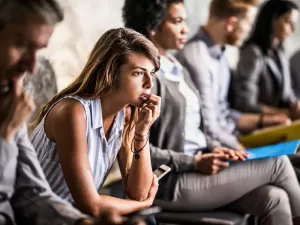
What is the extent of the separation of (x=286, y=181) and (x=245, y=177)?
15 centimetres

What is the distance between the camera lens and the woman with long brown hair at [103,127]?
1.55 meters

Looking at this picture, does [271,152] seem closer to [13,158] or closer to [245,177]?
[245,177]

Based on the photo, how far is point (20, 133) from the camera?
1388 millimetres

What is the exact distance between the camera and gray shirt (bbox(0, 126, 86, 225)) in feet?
4.44

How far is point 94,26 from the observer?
7.19ft

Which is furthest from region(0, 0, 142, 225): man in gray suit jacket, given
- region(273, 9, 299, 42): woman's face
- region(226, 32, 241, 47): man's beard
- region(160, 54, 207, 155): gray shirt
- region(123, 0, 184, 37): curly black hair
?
region(273, 9, 299, 42): woman's face

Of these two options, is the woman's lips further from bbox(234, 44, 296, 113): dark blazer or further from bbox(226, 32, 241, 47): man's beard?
bbox(234, 44, 296, 113): dark blazer

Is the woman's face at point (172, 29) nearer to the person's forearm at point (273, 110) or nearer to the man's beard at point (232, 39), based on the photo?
the man's beard at point (232, 39)

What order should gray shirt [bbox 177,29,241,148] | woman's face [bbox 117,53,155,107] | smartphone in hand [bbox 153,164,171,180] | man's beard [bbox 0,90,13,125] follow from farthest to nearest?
1. gray shirt [bbox 177,29,241,148]
2. smartphone in hand [bbox 153,164,171,180]
3. woman's face [bbox 117,53,155,107]
4. man's beard [bbox 0,90,13,125]

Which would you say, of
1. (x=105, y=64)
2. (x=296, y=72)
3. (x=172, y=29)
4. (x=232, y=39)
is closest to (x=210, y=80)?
(x=232, y=39)

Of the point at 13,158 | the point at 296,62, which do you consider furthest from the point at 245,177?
the point at 296,62

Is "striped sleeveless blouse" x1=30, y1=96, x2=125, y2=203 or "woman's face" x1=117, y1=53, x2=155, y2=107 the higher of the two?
"woman's face" x1=117, y1=53, x2=155, y2=107

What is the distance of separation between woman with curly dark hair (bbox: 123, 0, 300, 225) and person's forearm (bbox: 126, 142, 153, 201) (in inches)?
12.3

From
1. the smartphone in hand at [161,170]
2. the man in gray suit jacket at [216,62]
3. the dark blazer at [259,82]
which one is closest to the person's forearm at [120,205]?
the smartphone in hand at [161,170]
